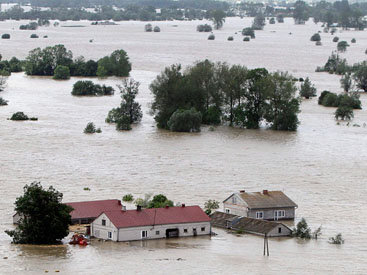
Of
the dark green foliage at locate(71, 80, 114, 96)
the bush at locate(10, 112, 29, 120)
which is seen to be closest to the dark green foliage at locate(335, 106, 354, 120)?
the dark green foliage at locate(71, 80, 114, 96)

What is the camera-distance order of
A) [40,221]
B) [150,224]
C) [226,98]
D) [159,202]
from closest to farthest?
[40,221] → [150,224] → [159,202] → [226,98]

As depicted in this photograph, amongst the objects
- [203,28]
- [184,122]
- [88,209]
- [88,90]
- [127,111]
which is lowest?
[203,28]

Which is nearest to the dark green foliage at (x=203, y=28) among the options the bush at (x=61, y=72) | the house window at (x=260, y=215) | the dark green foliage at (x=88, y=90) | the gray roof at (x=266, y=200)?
the bush at (x=61, y=72)

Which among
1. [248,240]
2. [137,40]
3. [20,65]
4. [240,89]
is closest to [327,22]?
[137,40]

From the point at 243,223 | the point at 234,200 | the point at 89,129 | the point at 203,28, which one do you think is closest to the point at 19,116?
the point at 89,129

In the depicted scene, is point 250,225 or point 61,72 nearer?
point 250,225

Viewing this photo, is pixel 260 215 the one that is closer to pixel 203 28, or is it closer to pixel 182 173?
pixel 182 173

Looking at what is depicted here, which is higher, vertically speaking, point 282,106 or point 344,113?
point 282,106

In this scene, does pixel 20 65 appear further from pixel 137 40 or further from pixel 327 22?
pixel 327 22
